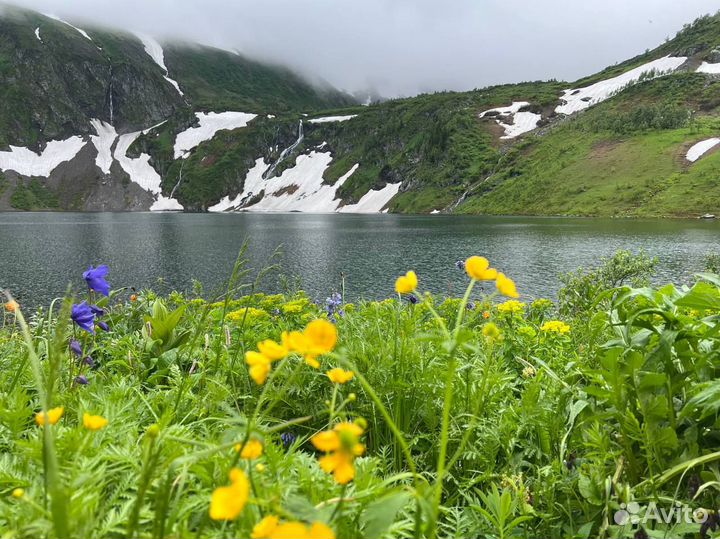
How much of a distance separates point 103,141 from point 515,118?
520 feet

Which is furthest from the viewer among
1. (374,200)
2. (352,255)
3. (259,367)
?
(374,200)

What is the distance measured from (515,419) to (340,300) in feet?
10.1

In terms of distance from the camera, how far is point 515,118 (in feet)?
429

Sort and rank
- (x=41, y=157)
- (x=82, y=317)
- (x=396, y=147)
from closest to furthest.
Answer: (x=82, y=317), (x=396, y=147), (x=41, y=157)

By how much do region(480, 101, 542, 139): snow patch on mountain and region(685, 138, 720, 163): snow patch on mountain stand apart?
153ft

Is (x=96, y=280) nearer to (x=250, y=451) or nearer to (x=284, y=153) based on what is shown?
(x=250, y=451)

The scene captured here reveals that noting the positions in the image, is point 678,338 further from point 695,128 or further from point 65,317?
point 695,128

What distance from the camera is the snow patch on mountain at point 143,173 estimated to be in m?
160

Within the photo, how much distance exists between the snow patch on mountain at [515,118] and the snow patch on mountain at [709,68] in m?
39.2

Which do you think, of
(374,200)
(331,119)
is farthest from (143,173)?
(374,200)

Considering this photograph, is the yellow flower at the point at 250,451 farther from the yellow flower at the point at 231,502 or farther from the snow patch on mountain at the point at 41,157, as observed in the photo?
the snow patch on mountain at the point at 41,157

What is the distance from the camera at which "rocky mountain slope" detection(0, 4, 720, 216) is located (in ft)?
283

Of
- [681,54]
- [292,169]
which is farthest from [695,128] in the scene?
[292,169]

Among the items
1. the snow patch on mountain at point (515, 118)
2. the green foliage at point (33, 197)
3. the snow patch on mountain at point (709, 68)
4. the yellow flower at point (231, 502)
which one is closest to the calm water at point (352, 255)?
the yellow flower at point (231, 502)
